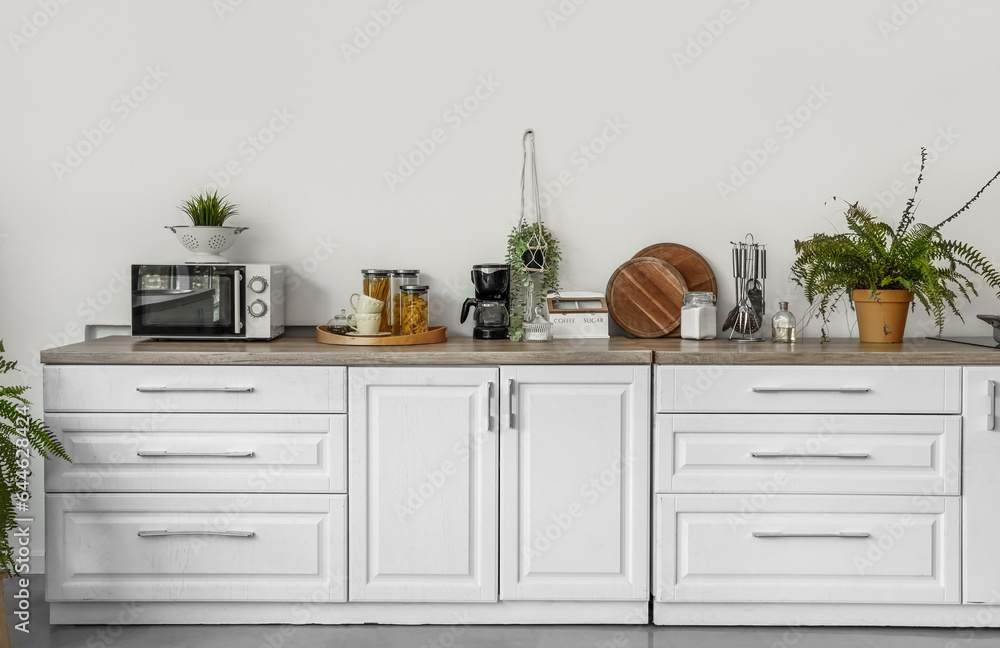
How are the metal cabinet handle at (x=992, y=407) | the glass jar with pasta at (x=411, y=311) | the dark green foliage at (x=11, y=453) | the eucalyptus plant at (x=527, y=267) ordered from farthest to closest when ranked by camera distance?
the eucalyptus plant at (x=527, y=267) → the glass jar with pasta at (x=411, y=311) → the metal cabinet handle at (x=992, y=407) → the dark green foliage at (x=11, y=453)

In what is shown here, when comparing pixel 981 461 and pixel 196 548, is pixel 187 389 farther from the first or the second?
pixel 981 461

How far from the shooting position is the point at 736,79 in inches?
108

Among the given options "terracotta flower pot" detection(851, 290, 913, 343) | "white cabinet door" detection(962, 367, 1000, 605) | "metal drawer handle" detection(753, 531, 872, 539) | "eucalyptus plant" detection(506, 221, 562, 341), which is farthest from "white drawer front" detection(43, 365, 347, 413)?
"white cabinet door" detection(962, 367, 1000, 605)

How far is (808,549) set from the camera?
7.42 ft

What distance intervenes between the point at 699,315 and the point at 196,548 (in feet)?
5.77

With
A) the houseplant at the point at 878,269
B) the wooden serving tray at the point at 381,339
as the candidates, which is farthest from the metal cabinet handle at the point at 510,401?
the houseplant at the point at 878,269

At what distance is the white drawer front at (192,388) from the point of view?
87.9 inches

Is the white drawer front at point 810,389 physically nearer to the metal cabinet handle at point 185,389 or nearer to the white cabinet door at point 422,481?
the white cabinet door at point 422,481

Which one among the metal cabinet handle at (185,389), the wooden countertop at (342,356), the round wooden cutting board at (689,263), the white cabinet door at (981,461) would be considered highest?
the round wooden cutting board at (689,263)

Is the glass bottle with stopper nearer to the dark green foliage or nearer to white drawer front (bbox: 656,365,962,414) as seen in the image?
white drawer front (bbox: 656,365,962,414)

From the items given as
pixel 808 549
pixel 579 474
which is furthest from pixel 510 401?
pixel 808 549

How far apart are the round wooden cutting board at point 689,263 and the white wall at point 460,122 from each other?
2.0 inches

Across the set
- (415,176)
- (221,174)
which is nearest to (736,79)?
(415,176)

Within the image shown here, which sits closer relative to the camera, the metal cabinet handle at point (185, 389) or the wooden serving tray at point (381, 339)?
the metal cabinet handle at point (185, 389)
